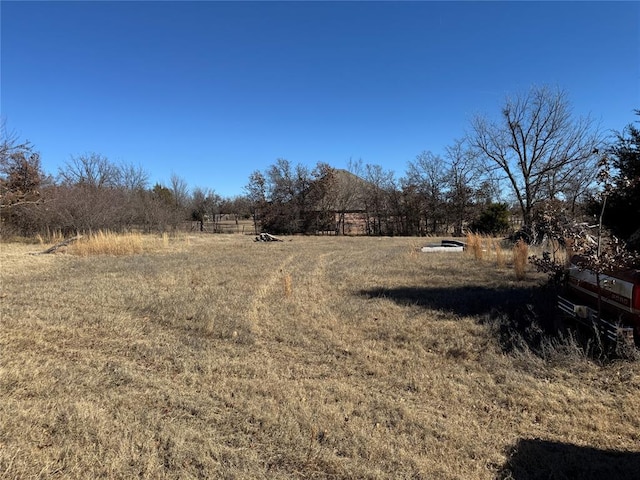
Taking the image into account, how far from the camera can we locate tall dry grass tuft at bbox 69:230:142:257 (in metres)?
14.8

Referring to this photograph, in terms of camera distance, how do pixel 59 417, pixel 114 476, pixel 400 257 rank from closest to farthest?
pixel 114 476 → pixel 59 417 → pixel 400 257

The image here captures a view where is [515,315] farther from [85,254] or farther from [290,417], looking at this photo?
[85,254]

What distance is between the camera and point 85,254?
1441 centimetres

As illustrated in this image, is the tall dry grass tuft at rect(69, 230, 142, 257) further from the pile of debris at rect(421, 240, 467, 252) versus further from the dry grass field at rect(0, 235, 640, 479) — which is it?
the pile of debris at rect(421, 240, 467, 252)

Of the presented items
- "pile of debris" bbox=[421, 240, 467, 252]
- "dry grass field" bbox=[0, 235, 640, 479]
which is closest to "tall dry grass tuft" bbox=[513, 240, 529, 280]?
"dry grass field" bbox=[0, 235, 640, 479]

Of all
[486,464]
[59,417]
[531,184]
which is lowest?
[486,464]

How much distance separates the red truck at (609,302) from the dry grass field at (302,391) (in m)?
0.42

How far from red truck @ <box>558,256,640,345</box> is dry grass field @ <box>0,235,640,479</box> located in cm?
42

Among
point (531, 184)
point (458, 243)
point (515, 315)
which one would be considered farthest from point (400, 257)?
point (531, 184)

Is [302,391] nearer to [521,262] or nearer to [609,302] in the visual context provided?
[609,302]

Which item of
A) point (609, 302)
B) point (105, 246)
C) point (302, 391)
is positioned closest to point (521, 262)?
point (609, 302)

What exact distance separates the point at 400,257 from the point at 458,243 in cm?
503

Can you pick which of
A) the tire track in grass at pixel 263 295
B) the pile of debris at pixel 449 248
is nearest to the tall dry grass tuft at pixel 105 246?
the tire track in grass at pixel 263 295

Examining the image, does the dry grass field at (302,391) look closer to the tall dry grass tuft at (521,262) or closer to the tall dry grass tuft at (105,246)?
the tall dry grass tuft at (521,262)
